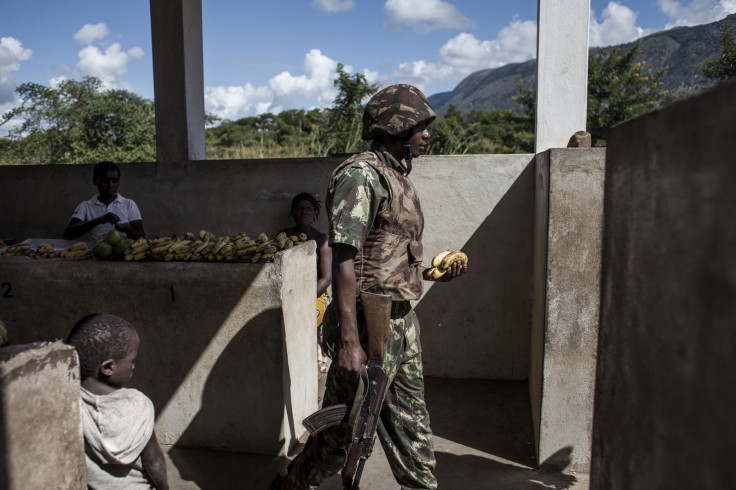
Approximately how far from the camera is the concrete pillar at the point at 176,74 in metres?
6.00

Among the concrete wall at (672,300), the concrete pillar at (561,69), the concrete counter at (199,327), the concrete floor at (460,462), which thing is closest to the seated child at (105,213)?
the concrete counter at (199,327)

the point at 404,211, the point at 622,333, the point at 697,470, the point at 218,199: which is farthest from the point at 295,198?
the point at 697,470

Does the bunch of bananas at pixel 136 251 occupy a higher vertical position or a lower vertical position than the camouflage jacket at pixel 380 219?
lower

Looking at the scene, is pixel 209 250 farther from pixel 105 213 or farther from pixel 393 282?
pixel 105 213

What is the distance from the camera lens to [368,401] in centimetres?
265

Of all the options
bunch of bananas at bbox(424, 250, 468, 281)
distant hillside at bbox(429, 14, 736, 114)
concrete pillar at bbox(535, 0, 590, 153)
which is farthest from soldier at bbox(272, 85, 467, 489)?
distant hillside at bbox(429, 14, 736, 114)

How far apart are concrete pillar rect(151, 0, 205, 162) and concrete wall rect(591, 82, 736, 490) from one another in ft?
17.6

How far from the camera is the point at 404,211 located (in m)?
2.80

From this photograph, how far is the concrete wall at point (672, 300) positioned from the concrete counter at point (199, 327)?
247 centimetres

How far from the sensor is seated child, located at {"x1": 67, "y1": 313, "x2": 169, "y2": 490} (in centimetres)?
203

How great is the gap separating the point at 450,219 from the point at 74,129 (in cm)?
1715

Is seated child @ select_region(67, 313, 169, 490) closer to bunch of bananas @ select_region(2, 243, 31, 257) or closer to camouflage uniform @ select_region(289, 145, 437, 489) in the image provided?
camouflage uniform @ select_region(289, 145, 437, 489)

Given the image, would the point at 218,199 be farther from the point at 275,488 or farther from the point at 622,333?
the point at 622,333

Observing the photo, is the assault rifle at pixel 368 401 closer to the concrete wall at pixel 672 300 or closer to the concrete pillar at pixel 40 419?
the concrete pillar at pixel 40 419
